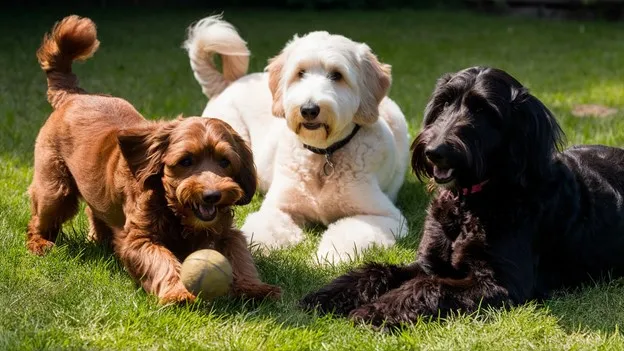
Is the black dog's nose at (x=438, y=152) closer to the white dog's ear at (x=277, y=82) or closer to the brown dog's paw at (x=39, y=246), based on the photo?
the white dog's ear at (x=277, y=82)

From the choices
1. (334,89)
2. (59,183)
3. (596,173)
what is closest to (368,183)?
(334,89)

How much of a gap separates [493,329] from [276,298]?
3.41 feet

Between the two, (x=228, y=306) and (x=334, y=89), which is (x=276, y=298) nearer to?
(x=228, y=306)

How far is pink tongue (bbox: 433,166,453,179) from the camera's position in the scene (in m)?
4.05

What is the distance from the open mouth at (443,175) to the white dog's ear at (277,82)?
1.75 metres

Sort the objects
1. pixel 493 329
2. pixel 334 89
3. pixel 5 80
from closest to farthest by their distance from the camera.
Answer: pixel 493 329 < pixel 334 89 < pixel 5 80

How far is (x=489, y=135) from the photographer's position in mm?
4031

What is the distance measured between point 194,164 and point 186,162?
40mm

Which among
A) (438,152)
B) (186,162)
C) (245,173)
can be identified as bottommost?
(245,173)

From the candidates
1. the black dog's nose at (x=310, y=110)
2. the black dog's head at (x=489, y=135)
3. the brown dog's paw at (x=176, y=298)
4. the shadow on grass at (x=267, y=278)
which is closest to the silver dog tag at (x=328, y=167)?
the black dog's nose at (x=310, y=110)

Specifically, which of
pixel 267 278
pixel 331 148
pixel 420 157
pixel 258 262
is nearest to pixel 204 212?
pixel 267 278

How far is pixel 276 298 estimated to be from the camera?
4.17 meters

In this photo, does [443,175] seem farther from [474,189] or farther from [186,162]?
[186,162]

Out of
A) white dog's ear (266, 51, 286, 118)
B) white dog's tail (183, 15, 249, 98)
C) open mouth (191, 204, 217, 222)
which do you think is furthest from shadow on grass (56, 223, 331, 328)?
white dog's tail (183, 15, 249, 98)
